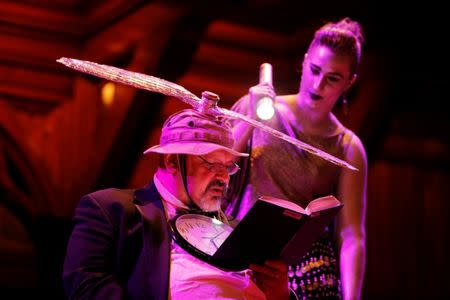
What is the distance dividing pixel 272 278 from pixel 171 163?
18.7 inches

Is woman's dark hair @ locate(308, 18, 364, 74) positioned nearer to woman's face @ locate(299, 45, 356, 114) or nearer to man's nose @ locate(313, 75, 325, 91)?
woman's face @ locate(299, 45, 356, 114)

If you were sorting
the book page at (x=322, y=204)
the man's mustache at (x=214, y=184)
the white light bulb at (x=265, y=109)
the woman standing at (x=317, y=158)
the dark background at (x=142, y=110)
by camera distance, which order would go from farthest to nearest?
the dark background at (x=142, y=110), the woman standing at (x=317, y=158), the white light bulb at (x=265, y=109), the man's mustache at (x=214, y=184), the book page at (x=322, y=204)

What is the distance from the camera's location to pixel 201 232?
2.00 metres

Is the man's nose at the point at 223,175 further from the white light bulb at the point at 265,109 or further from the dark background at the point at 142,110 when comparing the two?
the dark background at the point at 142,110

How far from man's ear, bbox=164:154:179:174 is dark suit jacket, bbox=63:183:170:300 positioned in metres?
0.14

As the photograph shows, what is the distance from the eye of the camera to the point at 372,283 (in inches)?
182

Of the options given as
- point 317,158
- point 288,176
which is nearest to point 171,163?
point 288,176

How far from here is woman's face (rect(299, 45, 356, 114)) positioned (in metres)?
2.57

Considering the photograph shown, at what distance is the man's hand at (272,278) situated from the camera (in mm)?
1891

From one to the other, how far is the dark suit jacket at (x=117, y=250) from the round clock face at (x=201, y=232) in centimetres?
6

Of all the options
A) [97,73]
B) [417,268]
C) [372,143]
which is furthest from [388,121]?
[97,73]

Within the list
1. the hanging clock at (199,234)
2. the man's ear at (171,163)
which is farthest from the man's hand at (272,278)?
the man's ear at (171,163)

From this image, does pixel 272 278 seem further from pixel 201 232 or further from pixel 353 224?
pixel 353 224

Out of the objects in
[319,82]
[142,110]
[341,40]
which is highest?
[341,40]
